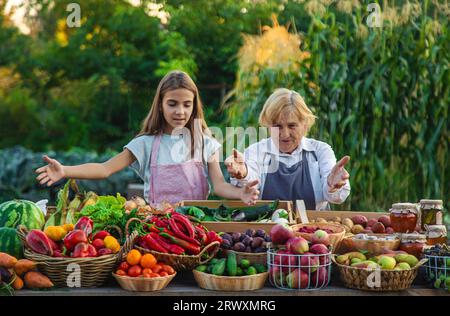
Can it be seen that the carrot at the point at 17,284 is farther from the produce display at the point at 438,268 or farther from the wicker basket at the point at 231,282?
the produce display at the point at 438,268

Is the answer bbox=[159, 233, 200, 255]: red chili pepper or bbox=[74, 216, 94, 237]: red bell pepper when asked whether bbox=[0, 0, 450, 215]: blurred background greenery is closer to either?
bbox=[159, 233, 200, 255]: red chili pepper

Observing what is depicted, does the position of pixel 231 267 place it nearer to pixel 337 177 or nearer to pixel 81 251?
pixel 81 251

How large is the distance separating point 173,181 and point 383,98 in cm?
353

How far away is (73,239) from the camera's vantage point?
325cm

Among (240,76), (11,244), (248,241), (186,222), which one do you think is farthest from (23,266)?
(240,76)

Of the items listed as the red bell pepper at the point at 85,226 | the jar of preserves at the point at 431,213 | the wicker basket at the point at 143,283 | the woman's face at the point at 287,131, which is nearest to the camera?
the wicker basket at the point at 143,283

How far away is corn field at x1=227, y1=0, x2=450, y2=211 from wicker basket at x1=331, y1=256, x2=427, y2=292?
4.17 metres

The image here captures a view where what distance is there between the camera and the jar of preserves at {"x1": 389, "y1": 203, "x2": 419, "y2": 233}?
148 inches

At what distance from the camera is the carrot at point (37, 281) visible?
125 inches

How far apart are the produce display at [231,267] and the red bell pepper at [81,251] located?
20.7 inches

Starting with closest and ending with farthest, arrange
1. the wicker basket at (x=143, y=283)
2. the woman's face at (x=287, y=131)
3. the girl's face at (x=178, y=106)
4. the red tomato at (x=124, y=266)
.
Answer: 1. the wicker basket at (x=143, y=283)
2. the red tomato at (x=124, y=266)
3. the girl's face at (x=178, y=106)
4. the woman's face at (x=287, y=131)

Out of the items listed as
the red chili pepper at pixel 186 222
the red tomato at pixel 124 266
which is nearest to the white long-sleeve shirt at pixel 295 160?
the red chili pepper at pixel 186 222

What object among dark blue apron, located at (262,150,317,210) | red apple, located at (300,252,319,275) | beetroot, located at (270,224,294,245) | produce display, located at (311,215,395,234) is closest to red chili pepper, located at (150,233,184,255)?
beetroot, located at (270,224,294,245)
